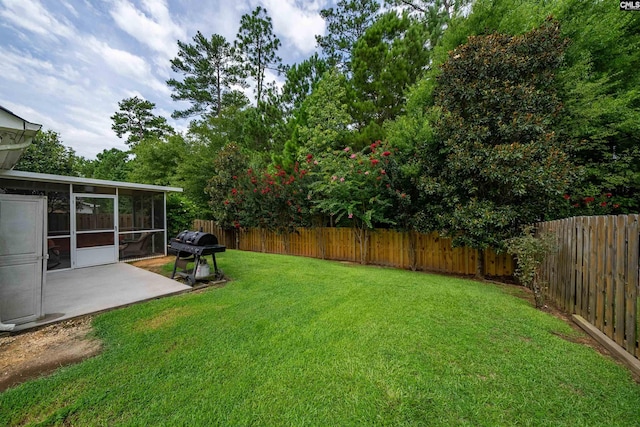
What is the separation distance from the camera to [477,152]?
5.08 meters

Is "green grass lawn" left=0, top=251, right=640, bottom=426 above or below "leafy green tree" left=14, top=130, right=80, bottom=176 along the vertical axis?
below

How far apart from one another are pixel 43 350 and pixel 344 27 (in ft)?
53.3

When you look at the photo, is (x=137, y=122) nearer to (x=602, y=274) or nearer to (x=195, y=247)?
(x=195, y=247)

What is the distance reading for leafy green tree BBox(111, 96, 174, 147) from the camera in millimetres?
22016

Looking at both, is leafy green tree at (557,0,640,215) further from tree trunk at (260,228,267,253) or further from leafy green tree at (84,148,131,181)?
leafy green tree at (84,148,131,181)

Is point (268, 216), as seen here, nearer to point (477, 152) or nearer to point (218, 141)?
point (477, 152)

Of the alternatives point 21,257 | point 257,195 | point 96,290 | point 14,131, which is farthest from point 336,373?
point 257,195

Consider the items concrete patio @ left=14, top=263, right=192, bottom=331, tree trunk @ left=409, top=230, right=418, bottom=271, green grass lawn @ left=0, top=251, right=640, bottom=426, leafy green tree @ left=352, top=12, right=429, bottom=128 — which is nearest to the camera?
green grass lawn @ left=0, top=251, right=640, bottom=426

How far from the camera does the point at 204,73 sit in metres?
17.1

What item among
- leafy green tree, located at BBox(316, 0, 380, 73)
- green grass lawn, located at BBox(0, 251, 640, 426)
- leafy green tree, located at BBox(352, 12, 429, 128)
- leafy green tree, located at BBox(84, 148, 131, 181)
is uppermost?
leafy green tree, located at BBox(316, 0, 380, 73)

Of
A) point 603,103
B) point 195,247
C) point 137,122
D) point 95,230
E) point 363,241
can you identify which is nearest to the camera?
point 195,247

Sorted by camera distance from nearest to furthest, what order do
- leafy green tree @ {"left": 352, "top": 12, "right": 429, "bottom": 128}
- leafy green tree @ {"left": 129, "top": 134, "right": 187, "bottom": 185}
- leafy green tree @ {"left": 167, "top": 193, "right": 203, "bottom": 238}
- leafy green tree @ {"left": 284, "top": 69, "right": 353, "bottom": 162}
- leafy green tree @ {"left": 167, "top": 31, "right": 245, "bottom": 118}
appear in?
1. leafy green tree @ {"left": 167, "top": 193, "right": 203, "bottom": 238}
2. leafy green tree @ {"left": 352, "top": 12, "right": 429, "bottom": 128}
3. leafy green tree @ {"left": 284, "top": 69, "right": 353, "bottom": 162}
4. leafy green tree @ {"left": 129, "top": 134, "right": 187, "bottom": 185}
5. leafy green tree @ {"left": 167, "top": 31, "right": 245, "bottom": 118}

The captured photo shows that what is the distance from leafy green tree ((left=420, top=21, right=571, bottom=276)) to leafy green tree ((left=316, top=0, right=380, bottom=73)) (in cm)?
928

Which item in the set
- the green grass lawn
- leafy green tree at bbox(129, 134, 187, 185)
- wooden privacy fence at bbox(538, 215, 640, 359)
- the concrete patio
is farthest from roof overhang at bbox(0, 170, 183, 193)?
leafy green tree at bbox(129, 134, 187, 185)
